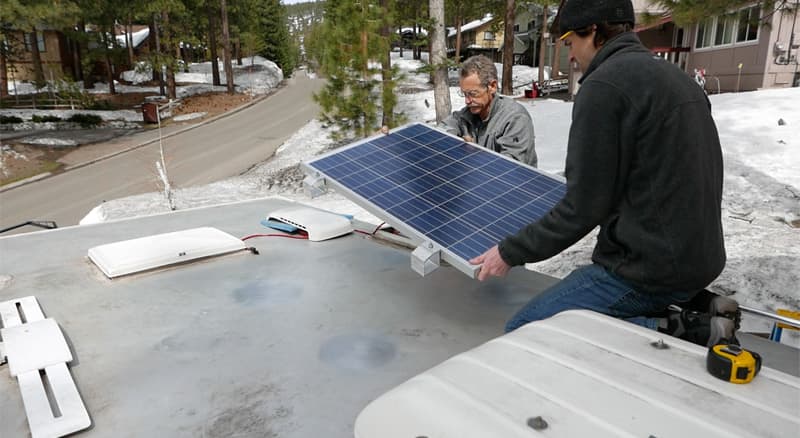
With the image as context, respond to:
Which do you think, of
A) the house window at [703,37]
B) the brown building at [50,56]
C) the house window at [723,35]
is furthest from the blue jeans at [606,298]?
the brown building at [50,56]

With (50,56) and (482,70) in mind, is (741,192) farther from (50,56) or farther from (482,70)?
(50,56)

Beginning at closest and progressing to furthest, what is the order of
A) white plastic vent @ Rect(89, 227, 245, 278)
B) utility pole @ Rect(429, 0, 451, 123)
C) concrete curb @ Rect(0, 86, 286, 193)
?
1. white plastic vent @ Rect(89, 227, 245, 278)
2. utility pole @ Rect(429, 0, 451, 123)
3. concrete curb @ Rect(0, 86, 286, 193)

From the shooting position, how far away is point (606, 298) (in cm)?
220

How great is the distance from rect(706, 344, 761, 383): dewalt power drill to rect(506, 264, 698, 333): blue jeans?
645 mm

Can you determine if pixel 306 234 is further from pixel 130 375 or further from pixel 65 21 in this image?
pixel 65 21

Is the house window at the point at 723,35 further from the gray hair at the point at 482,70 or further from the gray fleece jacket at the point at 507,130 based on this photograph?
the gray hair at the point at 482,70

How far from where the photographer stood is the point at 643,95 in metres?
1.89

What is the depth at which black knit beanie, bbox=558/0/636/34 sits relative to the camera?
2111 millimetres

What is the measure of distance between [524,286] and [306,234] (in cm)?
208

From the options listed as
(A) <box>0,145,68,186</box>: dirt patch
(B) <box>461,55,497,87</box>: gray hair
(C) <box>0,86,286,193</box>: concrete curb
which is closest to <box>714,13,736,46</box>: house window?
(B) <box>461,55,497,87</box>: gray hair

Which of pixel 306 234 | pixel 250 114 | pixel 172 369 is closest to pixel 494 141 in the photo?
pixel 306 234

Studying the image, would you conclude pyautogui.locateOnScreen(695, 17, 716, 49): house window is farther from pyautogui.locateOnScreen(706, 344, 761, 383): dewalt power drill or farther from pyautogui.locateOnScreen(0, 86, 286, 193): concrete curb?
pyautogui.locateOnScreen(706, 344, 761, 383): dewalt power drill

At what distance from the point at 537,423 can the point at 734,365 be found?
0.62 metres

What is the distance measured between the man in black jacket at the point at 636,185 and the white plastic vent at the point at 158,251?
2700 mm
